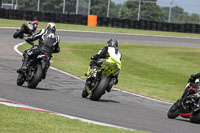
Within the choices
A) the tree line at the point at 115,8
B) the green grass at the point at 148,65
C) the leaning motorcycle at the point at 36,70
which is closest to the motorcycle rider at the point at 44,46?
the leaning motorcycle at the point at 36,70

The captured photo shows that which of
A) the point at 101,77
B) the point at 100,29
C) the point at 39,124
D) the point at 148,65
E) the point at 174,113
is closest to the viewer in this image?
the point at 39,124

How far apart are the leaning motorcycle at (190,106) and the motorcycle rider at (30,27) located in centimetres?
456

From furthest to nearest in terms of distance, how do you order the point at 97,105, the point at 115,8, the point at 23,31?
the point at 115,8, the point at 23,31, the point at 97,105

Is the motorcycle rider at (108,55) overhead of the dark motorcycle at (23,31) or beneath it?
beneath

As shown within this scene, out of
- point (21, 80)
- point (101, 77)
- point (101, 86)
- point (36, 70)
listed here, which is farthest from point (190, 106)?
point (21, 80)

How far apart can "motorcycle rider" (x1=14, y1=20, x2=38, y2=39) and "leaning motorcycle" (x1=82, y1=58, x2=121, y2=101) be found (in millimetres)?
2038

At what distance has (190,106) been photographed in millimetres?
9594

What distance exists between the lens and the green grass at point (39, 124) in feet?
21.8

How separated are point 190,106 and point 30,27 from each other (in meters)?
5.08

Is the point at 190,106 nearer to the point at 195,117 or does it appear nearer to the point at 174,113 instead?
the point at 195,117

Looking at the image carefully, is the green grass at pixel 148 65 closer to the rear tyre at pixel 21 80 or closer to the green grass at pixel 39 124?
the rear tyre at pixel 21 80

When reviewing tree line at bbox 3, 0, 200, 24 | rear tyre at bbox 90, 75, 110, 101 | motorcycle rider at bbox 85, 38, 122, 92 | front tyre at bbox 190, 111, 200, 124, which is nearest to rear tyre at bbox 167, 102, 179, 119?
front tyre at bbox 190, 111, 200, 124

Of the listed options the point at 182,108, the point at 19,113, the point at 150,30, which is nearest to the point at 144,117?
the point at 182,108

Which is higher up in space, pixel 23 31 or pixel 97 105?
pixel 23 31
